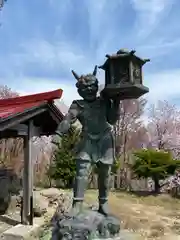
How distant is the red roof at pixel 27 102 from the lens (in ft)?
23.0

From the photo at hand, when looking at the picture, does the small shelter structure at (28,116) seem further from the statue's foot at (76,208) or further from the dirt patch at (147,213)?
the statue's foot at (76,208)

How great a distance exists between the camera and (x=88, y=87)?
12.7 feet

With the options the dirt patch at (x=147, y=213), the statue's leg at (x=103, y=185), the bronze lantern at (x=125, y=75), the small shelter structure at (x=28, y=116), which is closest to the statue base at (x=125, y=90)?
the bronze lantern at (x=125, y=75)

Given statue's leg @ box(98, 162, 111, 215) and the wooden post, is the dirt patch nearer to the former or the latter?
the wooden post

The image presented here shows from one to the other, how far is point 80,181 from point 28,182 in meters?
4.09

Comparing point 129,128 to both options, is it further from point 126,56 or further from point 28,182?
point 126,56

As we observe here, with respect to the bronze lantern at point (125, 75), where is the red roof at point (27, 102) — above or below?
above

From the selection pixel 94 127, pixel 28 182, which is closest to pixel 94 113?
pixel 94 127

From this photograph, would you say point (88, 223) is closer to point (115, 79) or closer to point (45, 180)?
point (115, 79)

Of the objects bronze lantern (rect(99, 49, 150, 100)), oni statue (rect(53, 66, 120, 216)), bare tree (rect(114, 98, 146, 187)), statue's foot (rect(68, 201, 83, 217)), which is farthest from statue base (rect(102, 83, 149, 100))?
bare tree (rect(114, 98, 146, 187))

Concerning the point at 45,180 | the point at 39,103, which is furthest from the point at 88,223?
the point at 45,180

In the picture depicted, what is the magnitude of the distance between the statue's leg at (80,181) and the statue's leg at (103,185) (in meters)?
0.19

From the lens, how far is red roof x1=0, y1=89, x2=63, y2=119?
23.0 feet

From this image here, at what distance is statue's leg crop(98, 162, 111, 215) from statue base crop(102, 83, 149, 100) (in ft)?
2.94
